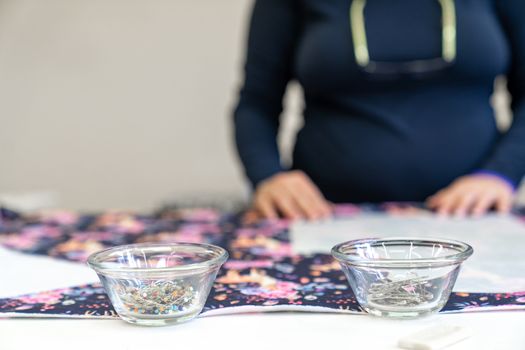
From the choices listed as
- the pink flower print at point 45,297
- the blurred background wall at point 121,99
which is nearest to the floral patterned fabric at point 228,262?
the pink flower print at point 45,297

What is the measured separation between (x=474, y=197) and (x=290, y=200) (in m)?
0.31

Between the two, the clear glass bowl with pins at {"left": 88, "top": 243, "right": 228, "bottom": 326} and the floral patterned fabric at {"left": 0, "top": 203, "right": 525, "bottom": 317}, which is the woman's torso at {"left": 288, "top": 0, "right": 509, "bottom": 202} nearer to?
the floral patterned fabric at {"left": 0, "top": 203, "right": 525, "bottom": 317}

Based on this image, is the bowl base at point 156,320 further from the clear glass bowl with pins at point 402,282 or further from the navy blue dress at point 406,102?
the navy blue dress at point 406,102

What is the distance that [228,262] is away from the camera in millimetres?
923

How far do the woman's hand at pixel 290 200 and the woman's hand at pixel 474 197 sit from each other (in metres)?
0.20

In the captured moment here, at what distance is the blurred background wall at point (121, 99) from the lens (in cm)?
290

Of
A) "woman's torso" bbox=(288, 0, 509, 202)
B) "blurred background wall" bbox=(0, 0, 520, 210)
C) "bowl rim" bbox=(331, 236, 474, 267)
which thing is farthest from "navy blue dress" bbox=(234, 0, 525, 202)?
"blurred background wall" bbox=(0, 0, 520, 210)

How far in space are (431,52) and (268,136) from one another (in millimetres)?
370

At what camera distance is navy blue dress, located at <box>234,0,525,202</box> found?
142cm

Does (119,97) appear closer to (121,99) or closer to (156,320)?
(121,99)

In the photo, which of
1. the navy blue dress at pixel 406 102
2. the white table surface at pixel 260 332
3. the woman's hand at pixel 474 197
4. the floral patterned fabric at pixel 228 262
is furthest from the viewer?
the navy blue dress at pixel 406 102

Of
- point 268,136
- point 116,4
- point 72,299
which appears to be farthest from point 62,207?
point 72,299

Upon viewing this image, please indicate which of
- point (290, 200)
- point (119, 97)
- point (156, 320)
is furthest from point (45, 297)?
point (119, 97)

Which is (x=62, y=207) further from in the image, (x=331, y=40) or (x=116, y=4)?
(x=331, y=40)
